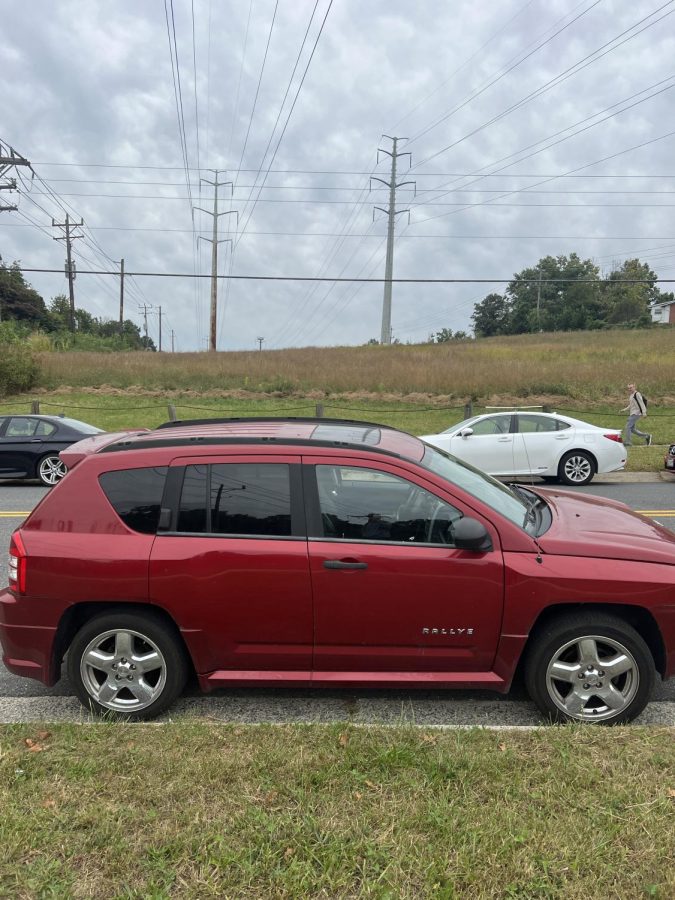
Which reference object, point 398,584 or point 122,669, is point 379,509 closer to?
point 398,584

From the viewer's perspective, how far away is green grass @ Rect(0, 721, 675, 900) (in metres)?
2.04

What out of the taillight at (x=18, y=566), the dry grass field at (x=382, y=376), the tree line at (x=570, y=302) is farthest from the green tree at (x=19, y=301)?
the taillight at (x=18, y=566)

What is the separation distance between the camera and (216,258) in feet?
167

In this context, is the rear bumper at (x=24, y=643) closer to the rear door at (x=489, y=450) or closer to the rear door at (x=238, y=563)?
the rear door at (x=238, y=563)

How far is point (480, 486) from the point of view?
12.0ft

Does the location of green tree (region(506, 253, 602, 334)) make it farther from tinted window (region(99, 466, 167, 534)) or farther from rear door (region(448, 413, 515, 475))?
tinted window (region(99, 466, 167, 534))

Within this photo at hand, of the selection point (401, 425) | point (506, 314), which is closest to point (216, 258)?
point (401, 425)

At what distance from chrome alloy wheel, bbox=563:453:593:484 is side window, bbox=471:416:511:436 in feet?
4.31

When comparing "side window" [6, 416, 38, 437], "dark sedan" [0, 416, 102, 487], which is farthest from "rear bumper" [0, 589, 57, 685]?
"side window" [6, 416, 38, 437]

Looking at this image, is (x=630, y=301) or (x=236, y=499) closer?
(x=236, y=499)

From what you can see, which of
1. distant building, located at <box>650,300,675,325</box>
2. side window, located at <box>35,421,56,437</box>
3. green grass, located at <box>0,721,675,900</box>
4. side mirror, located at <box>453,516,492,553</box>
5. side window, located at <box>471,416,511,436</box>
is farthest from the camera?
distant building, located at <box>650,300,675,325</box>

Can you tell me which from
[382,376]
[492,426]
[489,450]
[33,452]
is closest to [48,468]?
[33,452]

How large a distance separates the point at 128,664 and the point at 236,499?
1.07 m

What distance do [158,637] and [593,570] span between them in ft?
7.54
